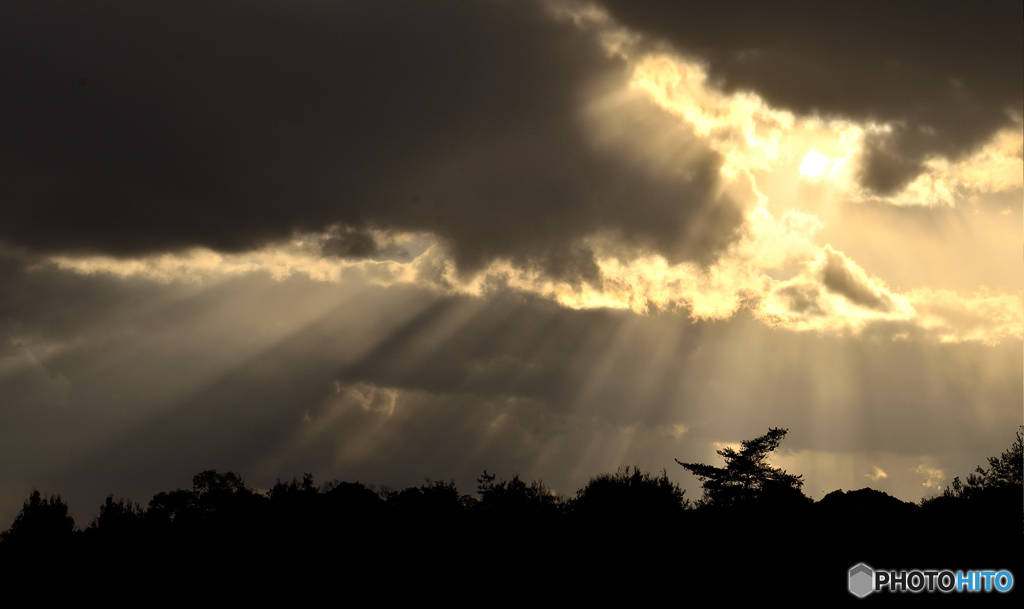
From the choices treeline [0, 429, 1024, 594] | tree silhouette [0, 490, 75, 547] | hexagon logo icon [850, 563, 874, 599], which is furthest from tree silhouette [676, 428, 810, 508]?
tree silhouette [0, 490, 75, 547]

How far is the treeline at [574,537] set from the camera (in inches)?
2185

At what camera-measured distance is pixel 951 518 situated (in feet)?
202

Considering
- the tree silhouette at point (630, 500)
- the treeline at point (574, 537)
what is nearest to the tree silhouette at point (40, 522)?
the treeline at point (574, 537)

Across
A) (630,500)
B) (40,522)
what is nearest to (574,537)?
(630,500)

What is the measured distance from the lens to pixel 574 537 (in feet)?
213

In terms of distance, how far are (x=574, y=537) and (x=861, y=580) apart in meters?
22.5

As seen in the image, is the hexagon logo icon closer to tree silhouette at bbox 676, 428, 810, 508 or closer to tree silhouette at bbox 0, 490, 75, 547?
tree silhouette at bbox 676, 428, 810, 508

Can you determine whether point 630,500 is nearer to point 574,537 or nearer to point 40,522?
point 574,537

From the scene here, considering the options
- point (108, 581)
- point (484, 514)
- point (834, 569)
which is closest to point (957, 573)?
point (834, 569)

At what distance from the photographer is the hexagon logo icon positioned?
4856 centimetres

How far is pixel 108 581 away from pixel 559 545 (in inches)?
1898

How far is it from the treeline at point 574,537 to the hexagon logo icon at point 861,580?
0.96 m

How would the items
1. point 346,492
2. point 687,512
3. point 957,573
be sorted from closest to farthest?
point 957,573
point 687,512
point 346,492

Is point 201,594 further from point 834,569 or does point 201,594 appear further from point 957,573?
point 957,573
